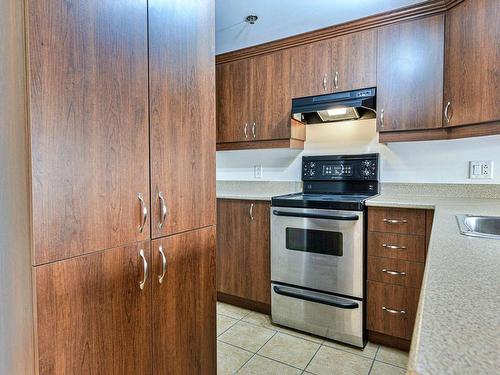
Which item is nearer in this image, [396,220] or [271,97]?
[396,220]

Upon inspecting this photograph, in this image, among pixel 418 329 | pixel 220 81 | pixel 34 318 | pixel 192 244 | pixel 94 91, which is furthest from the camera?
pixel 220 81

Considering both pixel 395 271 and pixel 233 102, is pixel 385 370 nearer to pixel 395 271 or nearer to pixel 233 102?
pixel 395 271

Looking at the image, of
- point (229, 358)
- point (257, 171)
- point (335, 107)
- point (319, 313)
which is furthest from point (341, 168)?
point (229, 358)

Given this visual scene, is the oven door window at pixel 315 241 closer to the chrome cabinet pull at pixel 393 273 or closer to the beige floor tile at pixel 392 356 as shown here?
the chrome cabinet pull at pixel 393 273

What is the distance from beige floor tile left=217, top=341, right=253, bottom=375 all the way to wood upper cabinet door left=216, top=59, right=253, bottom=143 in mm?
1698

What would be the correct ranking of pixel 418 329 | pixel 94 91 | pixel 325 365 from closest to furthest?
pixel 418 329
pixel 94 91
pixel 325 365

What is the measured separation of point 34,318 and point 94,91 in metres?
0.70

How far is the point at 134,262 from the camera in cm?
114

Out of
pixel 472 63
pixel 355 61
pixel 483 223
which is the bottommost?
pixel 483 223

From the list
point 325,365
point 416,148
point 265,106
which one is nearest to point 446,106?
point 416,148

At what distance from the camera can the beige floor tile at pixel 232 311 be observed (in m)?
2.56

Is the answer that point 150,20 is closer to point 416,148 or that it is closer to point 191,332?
point 191,332

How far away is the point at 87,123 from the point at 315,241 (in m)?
1.67

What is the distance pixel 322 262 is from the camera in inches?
85.7
